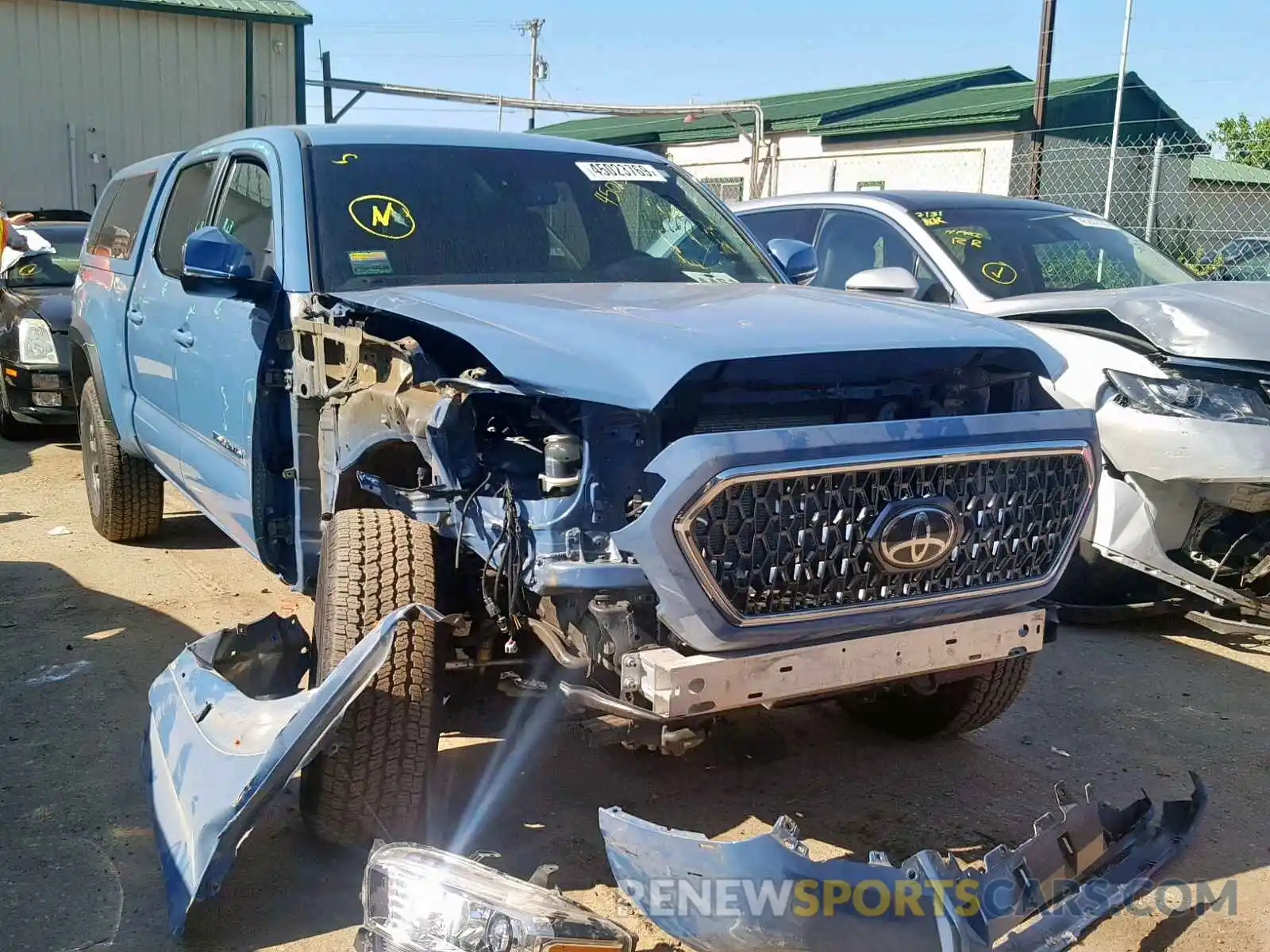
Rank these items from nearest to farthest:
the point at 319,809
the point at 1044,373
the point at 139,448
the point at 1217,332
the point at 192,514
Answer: the point at 319,809
the point at 1044,373
the point at 1217,332
the point at 139,448
the point at 192,514

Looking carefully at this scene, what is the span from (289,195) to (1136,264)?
14.7 ft

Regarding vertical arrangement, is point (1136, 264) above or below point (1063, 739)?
above

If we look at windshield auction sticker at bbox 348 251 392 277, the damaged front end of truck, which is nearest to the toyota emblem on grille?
the damaged front end of truck

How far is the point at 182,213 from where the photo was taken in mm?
5125

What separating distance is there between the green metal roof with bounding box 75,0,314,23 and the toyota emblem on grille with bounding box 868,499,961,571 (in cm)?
1726

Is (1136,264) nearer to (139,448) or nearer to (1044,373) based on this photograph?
(1044,373)

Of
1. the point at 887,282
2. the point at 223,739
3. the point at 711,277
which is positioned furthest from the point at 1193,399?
the point at 223,739

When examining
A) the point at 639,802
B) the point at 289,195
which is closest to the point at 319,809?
the point at 639,802

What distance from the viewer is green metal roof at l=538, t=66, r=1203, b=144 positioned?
1677cm

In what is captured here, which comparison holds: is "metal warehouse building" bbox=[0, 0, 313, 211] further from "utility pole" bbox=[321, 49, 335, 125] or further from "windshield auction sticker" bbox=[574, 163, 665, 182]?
"windshield auction sticker" bbox=[574, 163, 665, 182]

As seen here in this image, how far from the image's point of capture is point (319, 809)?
2863mm

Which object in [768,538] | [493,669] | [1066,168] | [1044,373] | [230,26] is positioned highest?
[230,26]

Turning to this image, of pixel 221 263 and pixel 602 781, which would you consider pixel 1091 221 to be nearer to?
pixel 602 781

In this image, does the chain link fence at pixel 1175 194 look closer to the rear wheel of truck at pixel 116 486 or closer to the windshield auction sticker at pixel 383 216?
the windshield auction sticker at pixel 383 216
